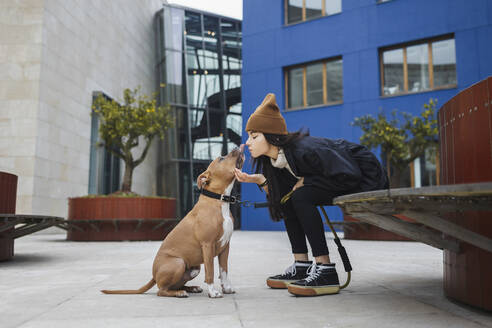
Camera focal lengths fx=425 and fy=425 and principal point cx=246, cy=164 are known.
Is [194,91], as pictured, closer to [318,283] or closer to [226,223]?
[226,223]

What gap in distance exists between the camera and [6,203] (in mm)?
5094

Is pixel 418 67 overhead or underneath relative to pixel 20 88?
overhead

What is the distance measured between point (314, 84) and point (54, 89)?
27.8 ft

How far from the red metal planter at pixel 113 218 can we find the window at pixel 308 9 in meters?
9.18

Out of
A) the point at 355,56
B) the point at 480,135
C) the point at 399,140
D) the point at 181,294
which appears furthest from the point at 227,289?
the point at 355,56

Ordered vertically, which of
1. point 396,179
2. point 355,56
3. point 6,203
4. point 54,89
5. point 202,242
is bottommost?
point 202,242

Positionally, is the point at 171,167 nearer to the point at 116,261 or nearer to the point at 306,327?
the point at 116,261

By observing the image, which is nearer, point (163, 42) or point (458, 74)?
point (458, 74)

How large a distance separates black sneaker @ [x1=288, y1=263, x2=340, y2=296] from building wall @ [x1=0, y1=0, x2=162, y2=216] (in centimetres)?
1049

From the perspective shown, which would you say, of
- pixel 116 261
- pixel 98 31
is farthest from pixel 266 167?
pixel 98 31

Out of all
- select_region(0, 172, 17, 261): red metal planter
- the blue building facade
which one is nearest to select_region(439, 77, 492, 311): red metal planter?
select_region(0, 172, 17, 261): red metal planter

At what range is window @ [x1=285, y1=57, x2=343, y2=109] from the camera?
14.6 metres

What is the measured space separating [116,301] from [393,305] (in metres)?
1.63

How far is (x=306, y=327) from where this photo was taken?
6.33 feet
